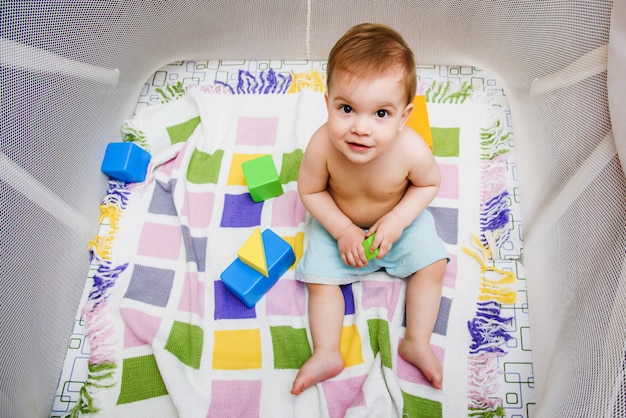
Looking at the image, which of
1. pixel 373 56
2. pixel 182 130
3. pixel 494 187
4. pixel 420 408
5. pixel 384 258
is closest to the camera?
pixel 373 56

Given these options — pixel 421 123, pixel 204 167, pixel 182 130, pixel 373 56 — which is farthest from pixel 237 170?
pixel 373 56

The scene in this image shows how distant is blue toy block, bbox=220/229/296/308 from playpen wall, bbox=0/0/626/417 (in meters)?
0.30

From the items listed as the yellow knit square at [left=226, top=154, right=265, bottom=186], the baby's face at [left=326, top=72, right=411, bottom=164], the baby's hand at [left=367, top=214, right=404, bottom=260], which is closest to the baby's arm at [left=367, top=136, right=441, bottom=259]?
the baby's hand at [left=367, top=214, right=404, bottom=260]

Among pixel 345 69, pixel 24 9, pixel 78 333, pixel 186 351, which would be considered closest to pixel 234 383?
pixel 186 351

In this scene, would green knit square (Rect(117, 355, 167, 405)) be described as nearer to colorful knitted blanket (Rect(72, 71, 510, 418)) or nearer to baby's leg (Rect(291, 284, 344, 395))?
colorful knitted blanket (Rect(72, 71, 510, 418))

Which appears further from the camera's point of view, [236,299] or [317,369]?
[236,299]

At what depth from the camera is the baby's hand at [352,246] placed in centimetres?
86

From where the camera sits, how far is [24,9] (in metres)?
0.91

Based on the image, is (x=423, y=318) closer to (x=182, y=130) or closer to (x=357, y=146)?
(x=357, y=146)

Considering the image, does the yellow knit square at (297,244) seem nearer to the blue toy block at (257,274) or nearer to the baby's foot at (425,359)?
the blue toy block at (257,274)

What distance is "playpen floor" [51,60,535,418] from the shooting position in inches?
33.9

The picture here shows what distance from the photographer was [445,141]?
1.11 meters

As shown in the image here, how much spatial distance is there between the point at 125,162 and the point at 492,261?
2.42 ft

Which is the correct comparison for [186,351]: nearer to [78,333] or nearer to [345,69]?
[78,333]
